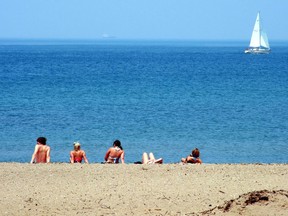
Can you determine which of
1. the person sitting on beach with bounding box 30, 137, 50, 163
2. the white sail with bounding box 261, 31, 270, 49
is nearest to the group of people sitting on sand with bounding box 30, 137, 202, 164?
the person sitting on beach with bounding box 30, 137, 50, 163

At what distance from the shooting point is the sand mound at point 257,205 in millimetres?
9750

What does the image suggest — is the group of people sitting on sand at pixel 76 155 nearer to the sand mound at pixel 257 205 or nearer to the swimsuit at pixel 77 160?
the swimsuit at pixel 77 160

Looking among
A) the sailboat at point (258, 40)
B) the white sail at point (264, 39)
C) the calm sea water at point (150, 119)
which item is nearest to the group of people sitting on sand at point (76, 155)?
the calm sea water at point (150, 119)

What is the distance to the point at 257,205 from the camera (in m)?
9.88

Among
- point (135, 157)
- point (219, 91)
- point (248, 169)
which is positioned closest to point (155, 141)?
point (135, 157)

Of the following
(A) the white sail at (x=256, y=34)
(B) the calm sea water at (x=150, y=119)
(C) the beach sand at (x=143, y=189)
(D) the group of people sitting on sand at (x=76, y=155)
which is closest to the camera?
(C) the beach sand at (x=143, y=189)

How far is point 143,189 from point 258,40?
380 feet

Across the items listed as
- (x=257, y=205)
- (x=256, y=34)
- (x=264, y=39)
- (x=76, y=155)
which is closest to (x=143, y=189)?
(x=257, y=205)

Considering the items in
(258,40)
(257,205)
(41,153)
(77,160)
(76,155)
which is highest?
(257,205)

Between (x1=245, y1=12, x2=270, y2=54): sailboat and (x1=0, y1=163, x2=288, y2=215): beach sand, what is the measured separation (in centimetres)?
10328

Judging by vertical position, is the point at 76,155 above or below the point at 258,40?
above

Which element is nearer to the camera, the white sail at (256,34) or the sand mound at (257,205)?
the sand mound at (257,205)

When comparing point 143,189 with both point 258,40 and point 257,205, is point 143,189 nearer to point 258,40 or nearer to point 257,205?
point 257,205

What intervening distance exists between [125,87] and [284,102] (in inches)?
609
